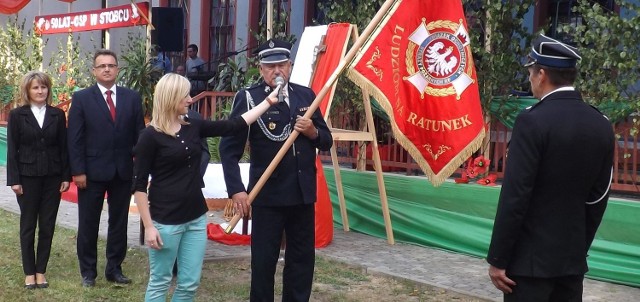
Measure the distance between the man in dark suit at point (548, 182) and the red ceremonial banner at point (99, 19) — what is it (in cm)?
670

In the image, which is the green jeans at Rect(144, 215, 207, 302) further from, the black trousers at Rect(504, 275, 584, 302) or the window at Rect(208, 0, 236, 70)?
the window at Rect(208, 0, 236, 70)

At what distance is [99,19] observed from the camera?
1075 centimetres

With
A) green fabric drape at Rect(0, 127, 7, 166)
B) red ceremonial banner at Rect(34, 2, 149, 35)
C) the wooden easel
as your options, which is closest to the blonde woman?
the wooden easel

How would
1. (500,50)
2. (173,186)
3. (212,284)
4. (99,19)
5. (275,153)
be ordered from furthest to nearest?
(99,19) < (500,50) < (212,284) < (275,153) < (173,186)

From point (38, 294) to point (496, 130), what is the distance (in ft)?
16.7

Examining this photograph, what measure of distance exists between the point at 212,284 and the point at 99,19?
4569 mm

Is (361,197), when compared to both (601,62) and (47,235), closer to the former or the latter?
(601,62)

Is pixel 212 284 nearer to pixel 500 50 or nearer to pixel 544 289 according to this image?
pixel 544 289

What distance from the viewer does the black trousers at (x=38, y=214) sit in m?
7.15

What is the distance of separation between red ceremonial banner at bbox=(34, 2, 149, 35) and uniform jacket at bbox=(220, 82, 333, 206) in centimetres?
464

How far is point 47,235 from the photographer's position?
23.7ft

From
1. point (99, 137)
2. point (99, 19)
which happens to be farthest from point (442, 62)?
point (99, 19)

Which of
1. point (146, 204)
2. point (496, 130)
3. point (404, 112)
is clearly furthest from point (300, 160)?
point (496, 130)

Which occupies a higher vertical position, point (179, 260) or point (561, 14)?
point (561, 14)
